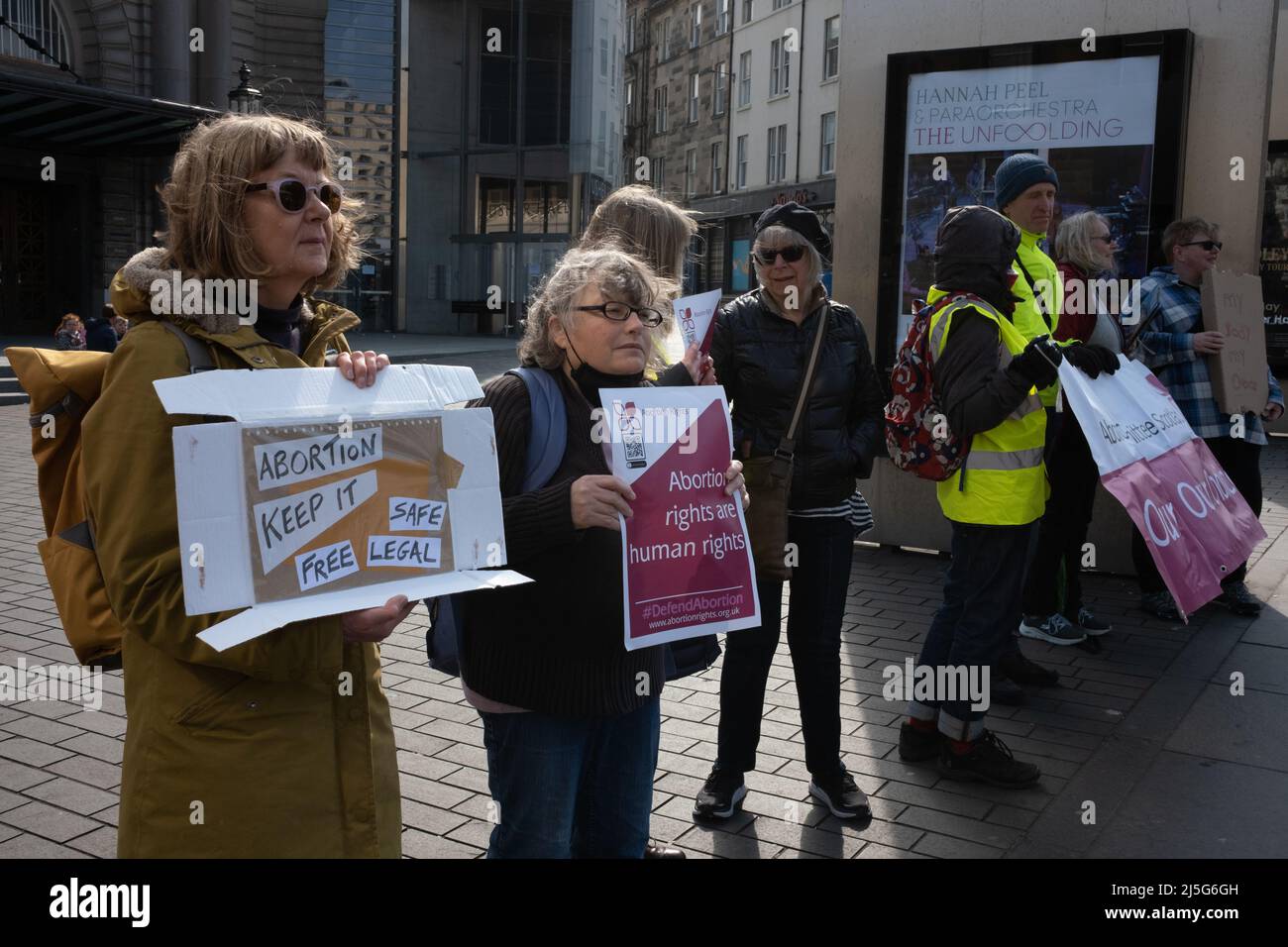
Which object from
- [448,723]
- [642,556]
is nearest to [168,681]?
[642,556]

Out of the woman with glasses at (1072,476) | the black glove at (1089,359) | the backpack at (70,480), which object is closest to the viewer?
the backpack at (70,480)

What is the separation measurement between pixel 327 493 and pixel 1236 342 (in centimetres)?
613

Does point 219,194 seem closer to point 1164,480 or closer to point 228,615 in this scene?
point 228,615

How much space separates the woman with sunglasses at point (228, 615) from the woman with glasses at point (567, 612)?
1.23ft

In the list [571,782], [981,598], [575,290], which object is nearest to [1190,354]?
[981,598]

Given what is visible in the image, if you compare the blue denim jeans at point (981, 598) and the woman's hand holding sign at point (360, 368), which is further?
the blue denim jeans at point (981, 598)

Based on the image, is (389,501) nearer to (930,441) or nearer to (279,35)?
(930,441)

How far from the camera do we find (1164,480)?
441 cm

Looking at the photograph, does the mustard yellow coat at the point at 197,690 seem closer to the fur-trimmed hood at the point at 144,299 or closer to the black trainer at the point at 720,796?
the fur-trimmed hood at the point at 144,299

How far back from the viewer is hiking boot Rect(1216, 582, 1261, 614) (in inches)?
262

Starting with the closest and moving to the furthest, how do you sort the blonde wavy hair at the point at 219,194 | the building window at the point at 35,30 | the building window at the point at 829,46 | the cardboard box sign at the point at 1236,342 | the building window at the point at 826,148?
the blonde wavy hair at the point at 219,194 < the cardboard box sign at the point at 1236,342 < the building window at the point at 35,30 < the building window at the point at 829,46 < the building window at the point at 826,148

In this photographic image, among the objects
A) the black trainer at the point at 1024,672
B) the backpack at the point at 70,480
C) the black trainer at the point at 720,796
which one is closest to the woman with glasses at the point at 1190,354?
the black trainer at the point at 1024,672

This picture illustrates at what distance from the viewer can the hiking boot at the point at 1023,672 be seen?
5477 millimetres

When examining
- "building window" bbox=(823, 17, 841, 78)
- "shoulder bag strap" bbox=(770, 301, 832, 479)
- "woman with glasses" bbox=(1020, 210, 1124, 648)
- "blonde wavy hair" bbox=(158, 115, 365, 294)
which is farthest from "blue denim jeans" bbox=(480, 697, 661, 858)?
"building window" bbox=(823, 17, 841, 78)
